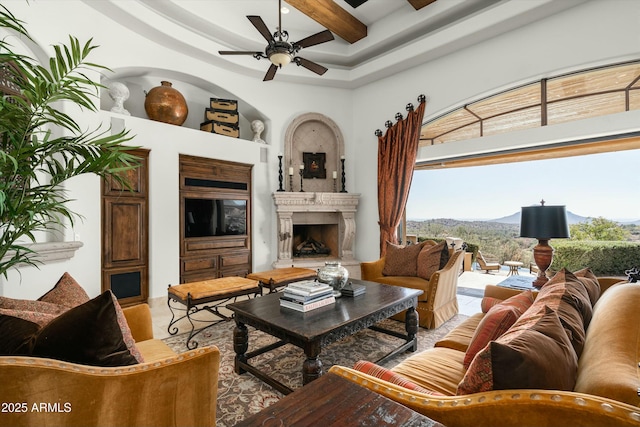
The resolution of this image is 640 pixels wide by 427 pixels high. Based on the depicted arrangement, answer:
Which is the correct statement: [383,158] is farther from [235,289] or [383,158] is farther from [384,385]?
[384,385]

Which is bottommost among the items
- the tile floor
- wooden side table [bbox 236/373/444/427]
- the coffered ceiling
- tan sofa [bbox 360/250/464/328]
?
the tile floor

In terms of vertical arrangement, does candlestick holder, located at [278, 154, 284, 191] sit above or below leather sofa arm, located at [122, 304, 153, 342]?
above

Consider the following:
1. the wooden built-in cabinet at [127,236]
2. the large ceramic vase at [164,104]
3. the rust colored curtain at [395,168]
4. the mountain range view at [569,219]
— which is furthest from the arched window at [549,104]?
the wooden built-in cabinet at [127,236]

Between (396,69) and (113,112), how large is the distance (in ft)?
13.2

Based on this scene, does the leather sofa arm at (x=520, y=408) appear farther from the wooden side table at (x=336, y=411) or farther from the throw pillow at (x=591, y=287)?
the throw pillow at (x=591, y=287)

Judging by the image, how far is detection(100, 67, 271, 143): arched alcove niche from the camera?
390 centimetres

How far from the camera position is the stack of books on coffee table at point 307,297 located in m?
2.20

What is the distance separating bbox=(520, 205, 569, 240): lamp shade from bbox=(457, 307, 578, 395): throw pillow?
2.03m

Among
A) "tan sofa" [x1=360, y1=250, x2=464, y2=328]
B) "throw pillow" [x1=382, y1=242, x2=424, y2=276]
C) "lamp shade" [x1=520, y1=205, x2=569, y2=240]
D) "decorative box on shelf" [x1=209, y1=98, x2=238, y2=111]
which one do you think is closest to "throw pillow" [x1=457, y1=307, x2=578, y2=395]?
"lamp shade" [x1=520, y1=205, x2=569, y2=240]

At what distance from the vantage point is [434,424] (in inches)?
30.8

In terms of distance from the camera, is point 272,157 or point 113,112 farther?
point 272,157

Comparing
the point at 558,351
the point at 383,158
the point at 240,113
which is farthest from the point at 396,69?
the point at 558,351

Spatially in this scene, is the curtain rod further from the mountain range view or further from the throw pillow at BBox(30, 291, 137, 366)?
the throw pillow at BBox(30, 291, 137, 366)

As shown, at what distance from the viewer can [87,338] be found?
105 centimetres
